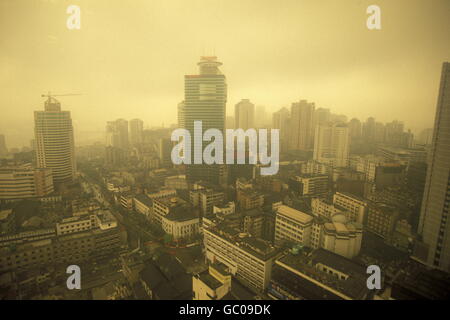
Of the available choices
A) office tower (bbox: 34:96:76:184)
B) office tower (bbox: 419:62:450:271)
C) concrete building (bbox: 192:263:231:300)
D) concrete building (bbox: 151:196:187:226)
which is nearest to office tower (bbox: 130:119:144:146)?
office tower (bbox: 34:96:76:184)

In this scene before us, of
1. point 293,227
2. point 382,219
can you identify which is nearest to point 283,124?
point 382,219

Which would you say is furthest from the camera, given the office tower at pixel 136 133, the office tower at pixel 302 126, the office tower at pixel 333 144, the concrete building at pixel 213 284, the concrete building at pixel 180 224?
the office tower at pixel 136 133

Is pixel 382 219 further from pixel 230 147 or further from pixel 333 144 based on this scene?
pixel 333 144

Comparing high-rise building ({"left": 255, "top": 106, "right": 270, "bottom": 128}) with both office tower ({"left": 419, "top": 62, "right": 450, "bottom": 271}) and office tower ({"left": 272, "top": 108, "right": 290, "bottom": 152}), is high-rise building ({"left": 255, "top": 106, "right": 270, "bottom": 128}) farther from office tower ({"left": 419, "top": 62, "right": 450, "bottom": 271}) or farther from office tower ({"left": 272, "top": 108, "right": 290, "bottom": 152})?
office tower ({"left": 419, "top": 62, "right": 450, "bottom": 271})

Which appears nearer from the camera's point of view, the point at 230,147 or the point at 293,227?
the point at 293,227

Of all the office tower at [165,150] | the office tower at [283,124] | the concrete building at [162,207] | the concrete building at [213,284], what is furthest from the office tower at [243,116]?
the concrete building at [213,284]

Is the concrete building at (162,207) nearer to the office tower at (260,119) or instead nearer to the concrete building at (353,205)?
the office tower at (260,119)
